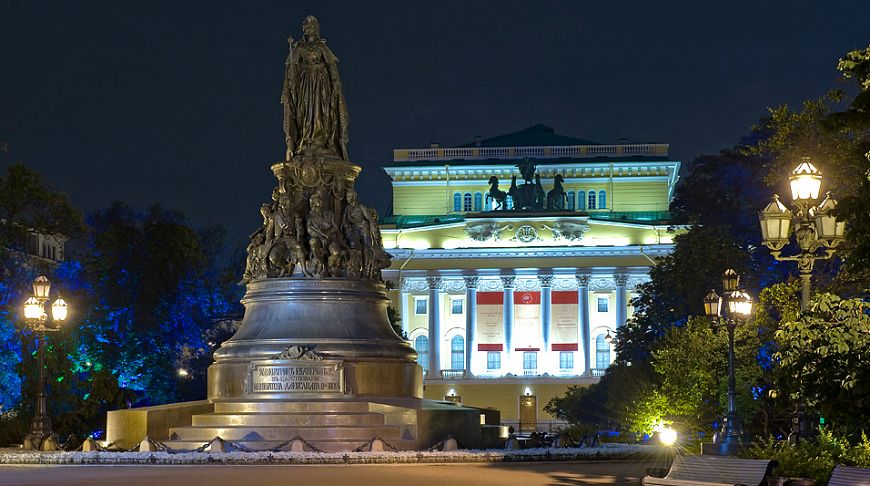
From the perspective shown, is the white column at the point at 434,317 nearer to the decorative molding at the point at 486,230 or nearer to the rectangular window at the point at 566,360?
the decorative molding at the point at 486,230

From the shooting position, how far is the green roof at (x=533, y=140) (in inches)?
4633

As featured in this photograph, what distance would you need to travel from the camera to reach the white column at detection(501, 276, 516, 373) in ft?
353

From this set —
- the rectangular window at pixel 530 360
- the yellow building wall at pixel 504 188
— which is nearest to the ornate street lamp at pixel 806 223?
the rectangular window at pixel 530 360

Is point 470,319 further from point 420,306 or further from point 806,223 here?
point 806,223

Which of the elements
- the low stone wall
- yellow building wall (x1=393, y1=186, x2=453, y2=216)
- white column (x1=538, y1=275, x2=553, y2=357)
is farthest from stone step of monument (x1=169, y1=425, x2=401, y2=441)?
yellow building wall (x1=393, y1=186, x2=453, y2=216)

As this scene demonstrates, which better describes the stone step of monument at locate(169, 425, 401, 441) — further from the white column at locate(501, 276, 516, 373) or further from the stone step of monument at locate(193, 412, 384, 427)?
the white column at locate(501, 276, 516, 373)

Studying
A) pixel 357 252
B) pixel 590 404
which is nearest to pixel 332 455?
pixel 357 252

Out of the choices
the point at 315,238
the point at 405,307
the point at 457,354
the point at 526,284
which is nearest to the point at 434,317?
the point at 405,307

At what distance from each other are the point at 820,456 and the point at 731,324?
7.98 m

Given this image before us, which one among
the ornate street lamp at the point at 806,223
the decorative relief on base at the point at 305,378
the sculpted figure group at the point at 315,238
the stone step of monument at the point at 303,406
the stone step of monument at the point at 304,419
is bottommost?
the stone step of monument at the point at 304,419

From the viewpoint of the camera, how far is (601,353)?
108375 mm

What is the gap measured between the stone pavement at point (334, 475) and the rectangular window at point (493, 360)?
267ft

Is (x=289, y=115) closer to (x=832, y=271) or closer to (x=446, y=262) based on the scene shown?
(x=832, y=271)

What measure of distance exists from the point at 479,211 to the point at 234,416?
85479 millimetres
